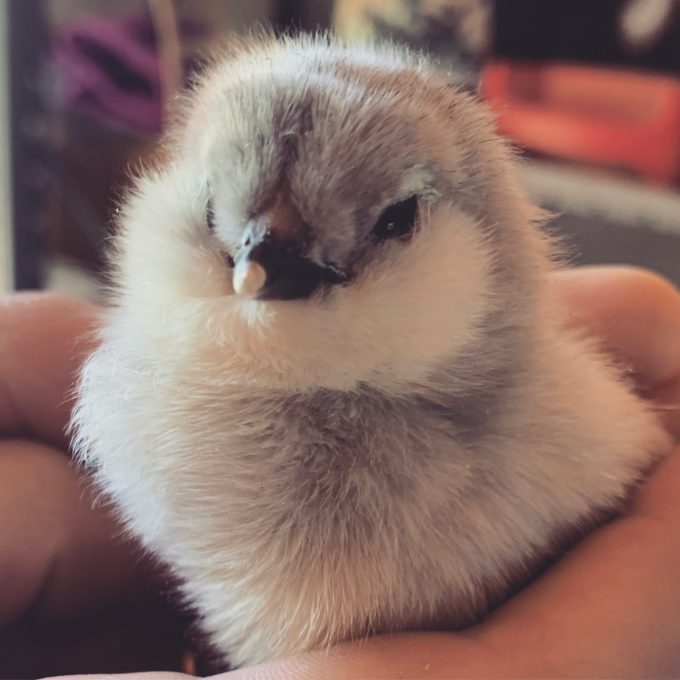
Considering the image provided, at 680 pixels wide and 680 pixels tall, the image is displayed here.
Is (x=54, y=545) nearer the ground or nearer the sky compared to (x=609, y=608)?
nearer the ground

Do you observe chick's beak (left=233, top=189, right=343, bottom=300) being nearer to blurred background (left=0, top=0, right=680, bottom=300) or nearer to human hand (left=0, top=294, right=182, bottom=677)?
human hand (left=0, top=294, right=182, bottom=677)

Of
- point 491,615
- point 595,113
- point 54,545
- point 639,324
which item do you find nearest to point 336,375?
point 491,615

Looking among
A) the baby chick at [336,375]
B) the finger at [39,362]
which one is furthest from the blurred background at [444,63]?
the baby chick at [336,375]

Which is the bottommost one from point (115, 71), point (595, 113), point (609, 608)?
point (609, 608)

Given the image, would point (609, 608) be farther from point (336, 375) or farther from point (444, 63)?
point (444, 63)

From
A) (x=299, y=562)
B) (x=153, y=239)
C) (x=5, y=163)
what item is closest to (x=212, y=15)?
(x=5, y=163)

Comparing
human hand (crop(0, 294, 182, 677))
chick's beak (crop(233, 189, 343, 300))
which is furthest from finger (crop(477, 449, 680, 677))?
human hand (crop(0, 294, 182, 677))
